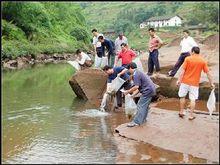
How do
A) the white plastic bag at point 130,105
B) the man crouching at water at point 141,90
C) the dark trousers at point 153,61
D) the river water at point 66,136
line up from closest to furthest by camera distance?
the river water at point 66,136, the man crouching at water at point 141,90, the white plastic bag at point 130,105, the dark trousers at point 153,61

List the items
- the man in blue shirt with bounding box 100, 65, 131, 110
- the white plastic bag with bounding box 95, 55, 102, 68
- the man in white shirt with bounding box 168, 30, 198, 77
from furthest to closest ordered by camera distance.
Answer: the white plastic bag with bounding box 95, 55, 102, 68 < the man in white shirt with bounding box 168, 30, 198, 77 < the man in blue shirt with bounding box 100, 65, 131, 110

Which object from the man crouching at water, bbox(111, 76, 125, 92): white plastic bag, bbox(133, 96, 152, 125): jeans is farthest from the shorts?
bbox(111, 76, 125, 92): white plastic bag

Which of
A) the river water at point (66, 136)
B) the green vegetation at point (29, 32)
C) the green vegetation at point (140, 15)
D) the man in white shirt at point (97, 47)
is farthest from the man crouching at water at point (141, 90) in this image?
the green vegetation at point (140, 15)

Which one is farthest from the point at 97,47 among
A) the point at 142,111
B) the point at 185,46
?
the point at 142,111

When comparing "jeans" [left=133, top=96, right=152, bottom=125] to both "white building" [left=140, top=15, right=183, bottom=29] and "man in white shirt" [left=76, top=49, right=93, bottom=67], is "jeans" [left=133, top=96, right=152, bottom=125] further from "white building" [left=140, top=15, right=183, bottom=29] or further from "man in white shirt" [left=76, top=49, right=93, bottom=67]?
"white building" [left=140, top=15, right=183, bottom=29]

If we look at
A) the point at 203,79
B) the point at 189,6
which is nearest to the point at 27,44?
the point at 203,79

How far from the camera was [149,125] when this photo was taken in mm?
10711

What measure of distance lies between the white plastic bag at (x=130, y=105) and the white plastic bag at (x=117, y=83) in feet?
4.42

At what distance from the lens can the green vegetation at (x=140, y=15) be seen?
83438mm

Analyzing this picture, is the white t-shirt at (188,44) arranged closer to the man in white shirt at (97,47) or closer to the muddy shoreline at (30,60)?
the man in white shirt at (97,47)

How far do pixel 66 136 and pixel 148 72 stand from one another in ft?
20.3

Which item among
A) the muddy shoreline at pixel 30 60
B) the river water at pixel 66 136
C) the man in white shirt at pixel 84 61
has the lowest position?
the river water at pixel 66 136

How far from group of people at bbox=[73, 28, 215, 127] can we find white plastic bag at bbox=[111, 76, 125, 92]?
0.10m

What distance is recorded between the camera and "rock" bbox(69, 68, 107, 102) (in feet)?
53.2
